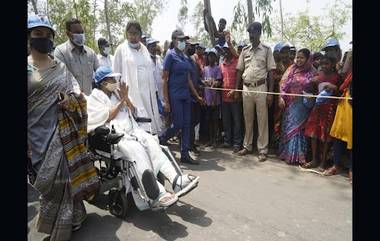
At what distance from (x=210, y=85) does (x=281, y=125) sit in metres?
1.49

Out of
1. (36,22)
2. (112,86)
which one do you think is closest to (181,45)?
(112,86)

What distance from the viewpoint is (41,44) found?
298 cm

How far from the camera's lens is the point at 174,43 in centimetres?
520

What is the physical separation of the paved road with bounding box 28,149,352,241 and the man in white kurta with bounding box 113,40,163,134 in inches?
53.8

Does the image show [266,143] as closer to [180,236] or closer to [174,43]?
[174,43]

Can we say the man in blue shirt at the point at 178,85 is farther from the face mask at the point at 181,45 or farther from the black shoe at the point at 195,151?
the black shoe at the point at 195,151

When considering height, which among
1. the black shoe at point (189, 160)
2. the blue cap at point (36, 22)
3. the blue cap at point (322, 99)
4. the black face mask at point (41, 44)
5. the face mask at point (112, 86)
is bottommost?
the black shoe at point (189, 160)

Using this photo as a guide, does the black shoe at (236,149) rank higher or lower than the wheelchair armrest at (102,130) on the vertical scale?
lower

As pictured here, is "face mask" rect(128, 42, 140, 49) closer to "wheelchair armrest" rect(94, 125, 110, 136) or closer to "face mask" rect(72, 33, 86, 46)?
"face mask" rect(72, 33, 86, 46)

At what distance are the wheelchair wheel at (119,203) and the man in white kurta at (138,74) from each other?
1.58m

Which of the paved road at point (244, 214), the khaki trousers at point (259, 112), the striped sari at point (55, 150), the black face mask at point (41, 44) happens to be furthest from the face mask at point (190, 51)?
the black face mask at point (41, 44)

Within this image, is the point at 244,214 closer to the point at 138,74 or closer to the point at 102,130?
the point at 102,130

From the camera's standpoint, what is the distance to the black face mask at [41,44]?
2971mm
